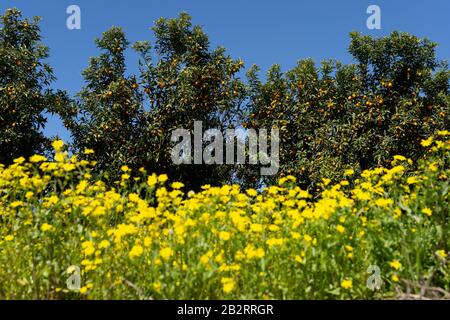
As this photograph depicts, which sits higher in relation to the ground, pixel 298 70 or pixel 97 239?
pixel 298 70

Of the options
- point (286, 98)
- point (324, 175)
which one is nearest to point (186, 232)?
point (324, 175)

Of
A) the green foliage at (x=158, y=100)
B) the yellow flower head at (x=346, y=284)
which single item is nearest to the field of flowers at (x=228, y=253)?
the yellow flower head at (x=346, y=284)

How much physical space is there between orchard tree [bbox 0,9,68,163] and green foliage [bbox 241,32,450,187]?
21.7 ft

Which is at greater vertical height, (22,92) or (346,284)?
(22,92)

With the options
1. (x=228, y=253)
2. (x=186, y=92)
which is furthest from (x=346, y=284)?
(x=186, y=92)

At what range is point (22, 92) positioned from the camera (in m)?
15.6

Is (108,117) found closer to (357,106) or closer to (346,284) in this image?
(357,106)

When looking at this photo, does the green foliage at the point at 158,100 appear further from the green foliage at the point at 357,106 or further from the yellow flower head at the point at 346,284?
the yellow flower head at the point at 346,284

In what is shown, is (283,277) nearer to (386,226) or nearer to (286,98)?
(386,226)

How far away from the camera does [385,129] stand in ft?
55.4

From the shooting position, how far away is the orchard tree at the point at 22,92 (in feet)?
50.6

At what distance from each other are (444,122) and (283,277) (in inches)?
543

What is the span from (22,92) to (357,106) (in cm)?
1053

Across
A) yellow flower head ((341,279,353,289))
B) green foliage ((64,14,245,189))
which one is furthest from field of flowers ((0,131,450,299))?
green foliage ((64,14,245,189))
